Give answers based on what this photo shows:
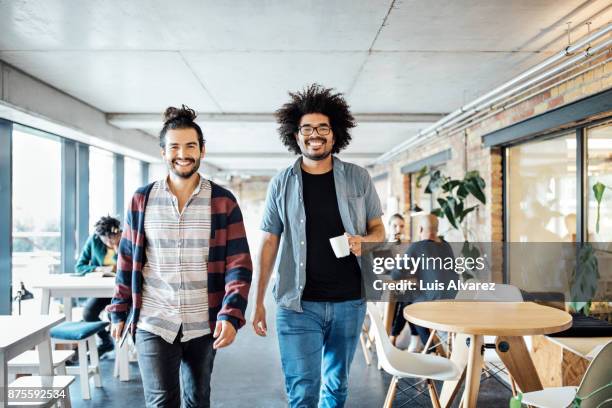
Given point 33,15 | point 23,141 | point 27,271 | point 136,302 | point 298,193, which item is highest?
point 33,15

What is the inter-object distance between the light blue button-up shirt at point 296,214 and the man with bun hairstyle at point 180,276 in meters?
0.21

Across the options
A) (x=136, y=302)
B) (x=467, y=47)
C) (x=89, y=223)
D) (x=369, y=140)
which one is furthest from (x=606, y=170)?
(x=89, y=223)

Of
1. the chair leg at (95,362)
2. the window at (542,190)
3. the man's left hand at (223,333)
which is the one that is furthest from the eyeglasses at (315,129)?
the window at (542,190)

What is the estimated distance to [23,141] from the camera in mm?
4789

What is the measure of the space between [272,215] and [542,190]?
134 inches

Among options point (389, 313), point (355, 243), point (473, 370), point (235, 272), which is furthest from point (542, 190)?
point (235, 272)

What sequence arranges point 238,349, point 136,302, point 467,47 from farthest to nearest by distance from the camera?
point 238,349 → point 467,47 → point 136,302

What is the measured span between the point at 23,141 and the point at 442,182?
14.2ft

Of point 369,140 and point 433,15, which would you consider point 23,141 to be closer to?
point 433,15

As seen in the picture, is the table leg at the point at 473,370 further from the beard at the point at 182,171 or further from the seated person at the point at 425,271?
the beard at the point at 182,171

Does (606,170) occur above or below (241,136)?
below

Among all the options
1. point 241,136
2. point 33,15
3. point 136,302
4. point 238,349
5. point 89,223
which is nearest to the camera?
point 136,302

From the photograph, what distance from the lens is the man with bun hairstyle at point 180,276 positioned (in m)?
1.79

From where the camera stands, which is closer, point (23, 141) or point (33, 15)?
point (33, 15)
